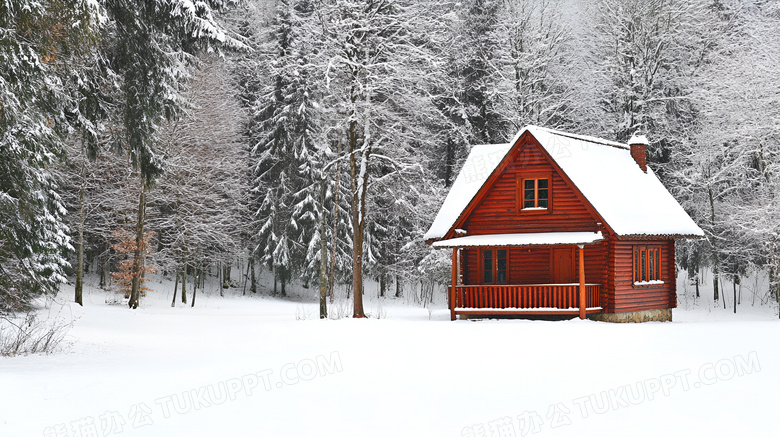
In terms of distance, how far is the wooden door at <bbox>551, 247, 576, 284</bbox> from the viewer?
2359 cm

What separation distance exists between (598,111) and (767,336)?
69.2ft

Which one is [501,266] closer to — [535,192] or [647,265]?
[535,192]

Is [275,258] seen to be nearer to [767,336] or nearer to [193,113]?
[193,113]

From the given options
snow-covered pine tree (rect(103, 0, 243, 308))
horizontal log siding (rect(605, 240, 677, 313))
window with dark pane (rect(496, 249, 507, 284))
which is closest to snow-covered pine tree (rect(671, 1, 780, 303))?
horizontal log siding (rect(605, 240, 677, 313))

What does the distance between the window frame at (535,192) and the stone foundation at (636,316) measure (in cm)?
398

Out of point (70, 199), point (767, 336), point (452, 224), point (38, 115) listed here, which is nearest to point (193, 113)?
point (70, 199)

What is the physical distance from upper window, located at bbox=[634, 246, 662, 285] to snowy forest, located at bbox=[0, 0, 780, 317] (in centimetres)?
586

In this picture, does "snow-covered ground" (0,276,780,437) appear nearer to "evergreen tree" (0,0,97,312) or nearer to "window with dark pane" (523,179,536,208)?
"evergreen tree" (0,0,97,312)

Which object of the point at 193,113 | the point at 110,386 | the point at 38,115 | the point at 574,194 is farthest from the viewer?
the point at 193,113

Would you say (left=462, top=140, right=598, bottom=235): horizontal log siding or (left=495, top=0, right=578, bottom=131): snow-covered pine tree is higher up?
(left=495, top=0, right=578, bottom=131): snow-covered pine tree

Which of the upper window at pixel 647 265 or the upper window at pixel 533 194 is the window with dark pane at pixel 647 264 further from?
the upper window at pixel 533 194

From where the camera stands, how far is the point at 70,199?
31703 mm

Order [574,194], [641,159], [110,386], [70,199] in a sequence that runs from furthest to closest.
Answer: [70,199] → [641,159] → [574,194] → [110,386]

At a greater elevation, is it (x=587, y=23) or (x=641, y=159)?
(x=587, y=23)
